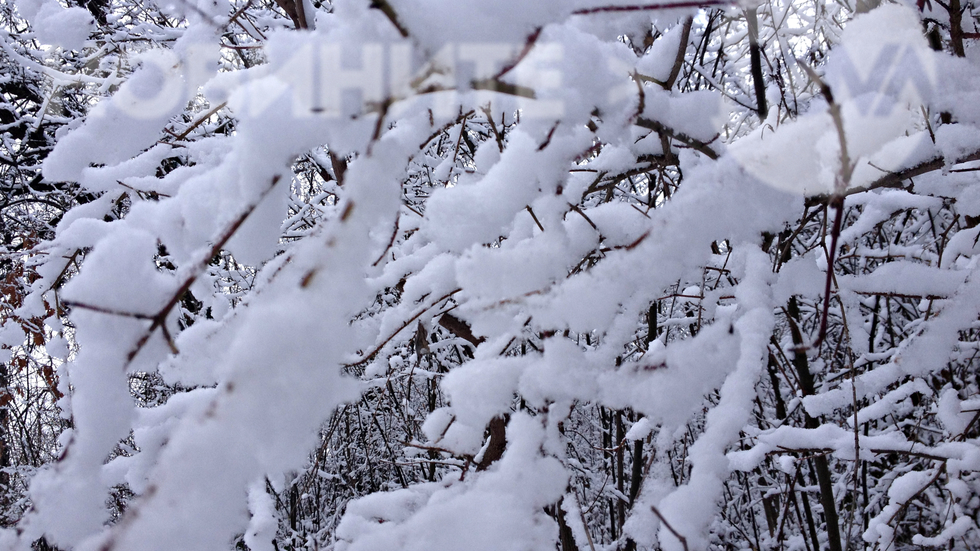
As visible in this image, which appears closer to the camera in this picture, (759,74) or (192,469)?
(192,469)

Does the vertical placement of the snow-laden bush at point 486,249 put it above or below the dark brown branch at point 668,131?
below

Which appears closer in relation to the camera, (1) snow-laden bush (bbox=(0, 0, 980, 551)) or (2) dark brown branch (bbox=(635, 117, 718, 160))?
(1) snow-laden bush (bbox=(0, 0, 980, 551))

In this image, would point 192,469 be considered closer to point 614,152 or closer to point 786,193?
point 786,193

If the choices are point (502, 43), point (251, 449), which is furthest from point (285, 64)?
point (251, 449)

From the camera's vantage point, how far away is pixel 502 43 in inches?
20.8

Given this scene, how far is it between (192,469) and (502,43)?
1.53 ft

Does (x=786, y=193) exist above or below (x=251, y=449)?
above

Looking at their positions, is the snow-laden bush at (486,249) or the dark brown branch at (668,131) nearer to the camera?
the snow-laden bush at (486,249)

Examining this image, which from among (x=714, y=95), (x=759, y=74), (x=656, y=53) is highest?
(x=759, y=74)

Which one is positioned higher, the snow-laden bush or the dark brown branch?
the dark brown branch

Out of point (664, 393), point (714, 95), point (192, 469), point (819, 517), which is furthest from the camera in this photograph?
point (819, 517)

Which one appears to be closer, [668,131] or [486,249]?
[486,249]

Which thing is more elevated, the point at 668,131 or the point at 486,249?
the point at 668,131

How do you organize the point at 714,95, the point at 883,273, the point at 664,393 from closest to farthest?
1. the point at 664,393
2. the point at 714,95
3. the point at 883,273
